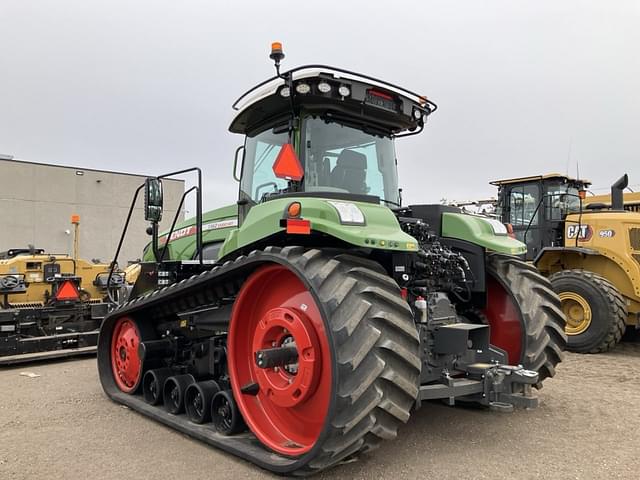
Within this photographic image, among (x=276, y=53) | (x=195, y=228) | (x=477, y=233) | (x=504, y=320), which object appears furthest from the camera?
(x=195, y=228)

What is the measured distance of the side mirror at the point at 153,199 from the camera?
5090 millimetres

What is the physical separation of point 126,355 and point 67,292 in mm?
3886

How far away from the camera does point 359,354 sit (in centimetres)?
322

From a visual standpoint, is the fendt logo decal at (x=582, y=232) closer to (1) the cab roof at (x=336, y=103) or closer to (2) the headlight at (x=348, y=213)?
(1) the cab roof at (x=336, y=103)

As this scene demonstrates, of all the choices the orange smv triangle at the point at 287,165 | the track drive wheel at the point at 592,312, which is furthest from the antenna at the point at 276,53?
the track drive wheel at the point at 592,312

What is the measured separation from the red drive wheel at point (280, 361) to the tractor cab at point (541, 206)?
7.64 meters

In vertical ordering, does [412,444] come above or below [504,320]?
below

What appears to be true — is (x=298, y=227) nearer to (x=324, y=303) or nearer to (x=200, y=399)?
(x=324, y=303)

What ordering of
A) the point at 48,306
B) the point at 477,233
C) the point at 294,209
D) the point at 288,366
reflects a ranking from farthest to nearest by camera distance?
the point at 48,306 < the point at 477,233 < the point at 288,366 < the point at 294,209

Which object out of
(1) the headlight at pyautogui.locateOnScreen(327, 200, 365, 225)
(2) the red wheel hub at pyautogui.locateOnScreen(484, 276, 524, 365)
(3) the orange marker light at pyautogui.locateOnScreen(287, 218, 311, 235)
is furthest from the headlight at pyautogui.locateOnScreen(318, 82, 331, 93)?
(2) the red wheel hub at pyautogui.locateOnScreen(484, 276, 524, 365)

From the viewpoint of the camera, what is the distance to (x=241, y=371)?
4.44m

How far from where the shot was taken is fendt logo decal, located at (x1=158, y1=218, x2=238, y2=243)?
17.2ft

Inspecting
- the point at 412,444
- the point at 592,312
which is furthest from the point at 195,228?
the point at 592,312

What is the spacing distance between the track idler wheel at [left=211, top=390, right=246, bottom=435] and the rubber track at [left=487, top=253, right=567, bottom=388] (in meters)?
2.40
